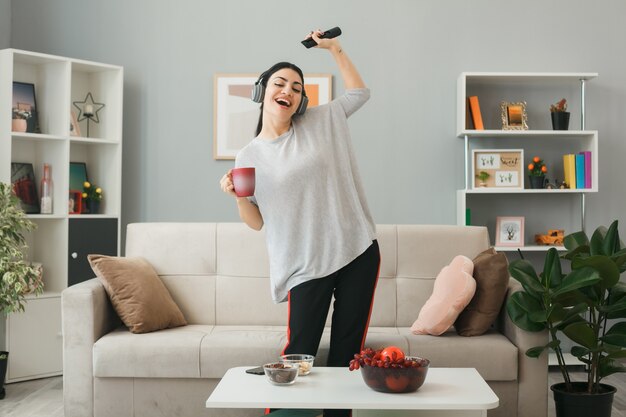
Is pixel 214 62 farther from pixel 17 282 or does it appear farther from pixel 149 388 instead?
pixel 149 388

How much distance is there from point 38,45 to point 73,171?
91cm

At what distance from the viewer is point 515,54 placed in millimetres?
4875

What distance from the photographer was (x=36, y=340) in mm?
4207

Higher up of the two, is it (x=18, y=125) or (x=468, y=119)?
(x=468, y=119)

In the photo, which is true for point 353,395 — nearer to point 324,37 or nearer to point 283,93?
point 283,93

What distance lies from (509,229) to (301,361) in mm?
2706

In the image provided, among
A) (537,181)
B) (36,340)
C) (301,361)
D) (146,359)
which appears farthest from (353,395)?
(537,181)

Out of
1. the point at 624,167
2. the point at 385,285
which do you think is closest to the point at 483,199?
the point at 624,167

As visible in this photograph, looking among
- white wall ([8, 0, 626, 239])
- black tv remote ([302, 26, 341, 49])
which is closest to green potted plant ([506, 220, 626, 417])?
black tv remote ([302, 26, 341, 49])

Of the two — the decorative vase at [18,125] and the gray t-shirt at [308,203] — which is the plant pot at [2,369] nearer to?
the decorative vase at [18,125]

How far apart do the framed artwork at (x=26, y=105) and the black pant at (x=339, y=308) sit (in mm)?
2547

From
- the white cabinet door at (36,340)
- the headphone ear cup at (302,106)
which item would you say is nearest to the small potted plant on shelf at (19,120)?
the white cabinet door at (36,340)

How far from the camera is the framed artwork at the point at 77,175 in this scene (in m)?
4.71

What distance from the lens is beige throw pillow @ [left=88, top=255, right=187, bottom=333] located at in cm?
327
